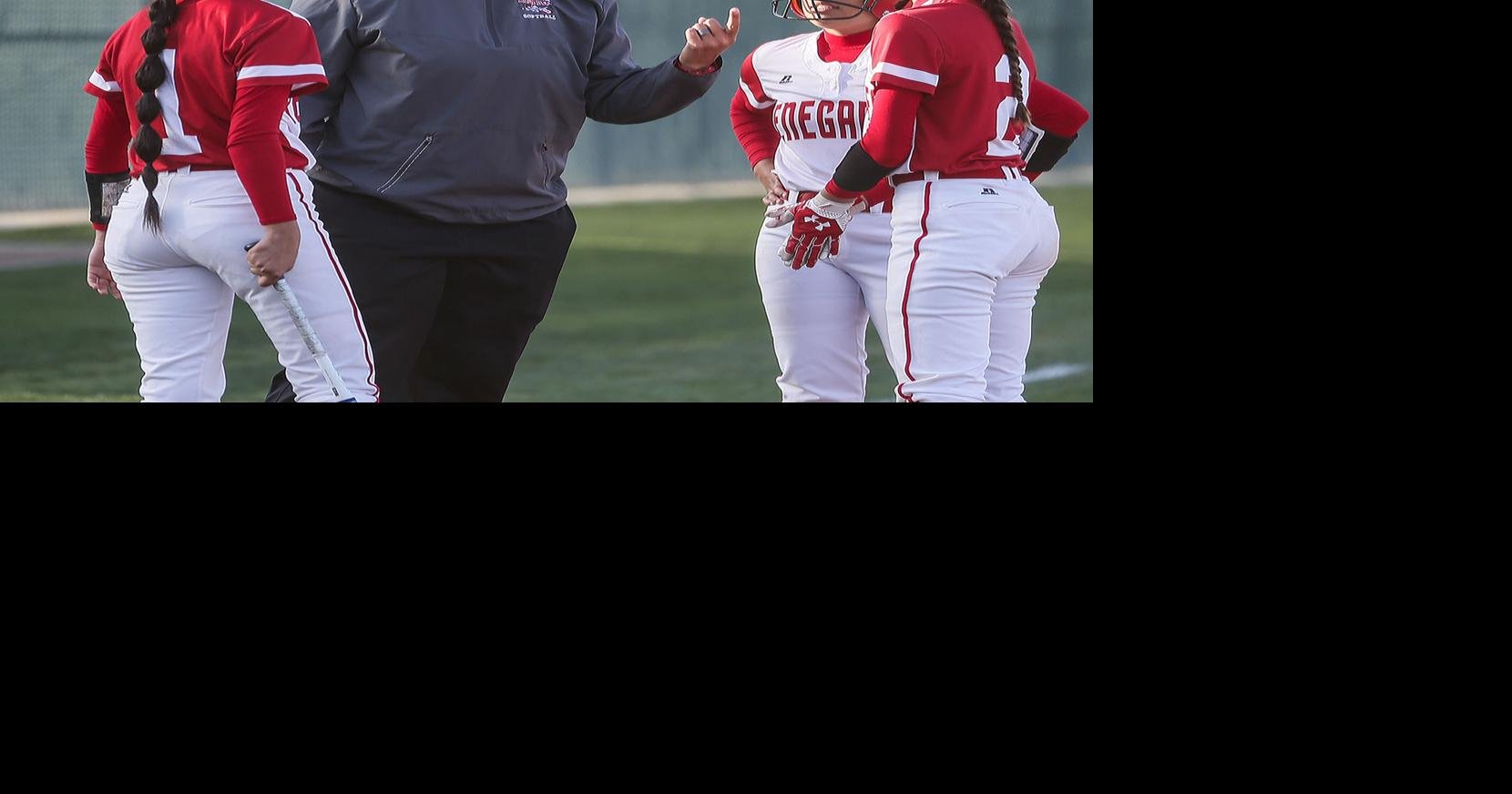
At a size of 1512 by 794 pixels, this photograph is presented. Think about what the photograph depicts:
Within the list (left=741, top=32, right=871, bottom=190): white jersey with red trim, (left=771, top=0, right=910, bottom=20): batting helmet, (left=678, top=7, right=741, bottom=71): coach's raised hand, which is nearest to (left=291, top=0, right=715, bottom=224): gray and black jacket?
(left=678, top=7, right=741, bottom=71): coach's raised hand

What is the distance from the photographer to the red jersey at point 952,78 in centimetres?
272

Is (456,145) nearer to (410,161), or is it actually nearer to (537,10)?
(410,161)

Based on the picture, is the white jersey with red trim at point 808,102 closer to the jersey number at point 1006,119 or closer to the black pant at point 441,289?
the jersey number at point 1006,119

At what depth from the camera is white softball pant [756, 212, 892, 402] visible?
3.19 meters

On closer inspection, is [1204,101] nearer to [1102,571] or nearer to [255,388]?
[1102,571]

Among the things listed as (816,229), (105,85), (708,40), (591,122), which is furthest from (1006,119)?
(591,122)

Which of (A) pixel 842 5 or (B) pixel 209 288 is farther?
(A) pixel 842 5

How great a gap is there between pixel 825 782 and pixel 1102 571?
44 centimetres

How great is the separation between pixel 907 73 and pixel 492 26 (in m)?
0.97

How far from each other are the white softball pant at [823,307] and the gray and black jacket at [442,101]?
53cm

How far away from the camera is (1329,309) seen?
2062mm

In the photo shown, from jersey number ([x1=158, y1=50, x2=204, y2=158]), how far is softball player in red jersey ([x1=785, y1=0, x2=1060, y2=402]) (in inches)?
43.7

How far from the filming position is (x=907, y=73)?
107 inches

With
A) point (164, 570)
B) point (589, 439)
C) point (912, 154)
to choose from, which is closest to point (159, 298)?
point (164, 570)
